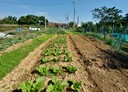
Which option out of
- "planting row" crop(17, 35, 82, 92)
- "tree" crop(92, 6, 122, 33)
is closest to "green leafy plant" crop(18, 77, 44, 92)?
"planting row" crop(17, 35, 82, 92)

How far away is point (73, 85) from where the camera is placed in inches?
190

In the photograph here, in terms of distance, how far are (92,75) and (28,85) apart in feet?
8.04

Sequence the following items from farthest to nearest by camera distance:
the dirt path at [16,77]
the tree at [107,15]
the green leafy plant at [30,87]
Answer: the tree at [107,15] < the dirt path at [16,77] < the green leafy plant at [30,87]

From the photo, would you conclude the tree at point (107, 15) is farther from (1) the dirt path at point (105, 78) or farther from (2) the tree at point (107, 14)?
(1) the dirt path at point (105, 78)

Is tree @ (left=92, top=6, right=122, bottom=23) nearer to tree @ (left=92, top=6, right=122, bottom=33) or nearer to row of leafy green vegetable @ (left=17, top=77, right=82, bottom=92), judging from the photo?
tree @ (left=92, top=6, right=122, bottom=33)

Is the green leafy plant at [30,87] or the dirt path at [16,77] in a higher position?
the green leafy plant at [30,87]

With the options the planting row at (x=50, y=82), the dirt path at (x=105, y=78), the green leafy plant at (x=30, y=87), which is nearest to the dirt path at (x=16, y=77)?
the planting row at (x=50, y=82)

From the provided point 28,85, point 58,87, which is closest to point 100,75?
point 58,87

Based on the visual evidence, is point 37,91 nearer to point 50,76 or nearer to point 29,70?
point 50,76

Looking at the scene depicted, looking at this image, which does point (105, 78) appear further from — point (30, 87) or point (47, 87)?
point (30, 87)

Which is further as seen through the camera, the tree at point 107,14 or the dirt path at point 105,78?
the tree at point 107,14

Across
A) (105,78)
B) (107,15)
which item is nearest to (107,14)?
(107,15)

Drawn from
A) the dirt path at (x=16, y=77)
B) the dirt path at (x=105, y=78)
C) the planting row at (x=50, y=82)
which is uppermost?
the planting row at (x=50, y=82)

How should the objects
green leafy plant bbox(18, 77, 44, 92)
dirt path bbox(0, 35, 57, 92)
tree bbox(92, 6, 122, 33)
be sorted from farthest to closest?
tree bbox(92, 6, 122, 33) → dirt path bbox(0, 35, 57, 92) → green leafy plant bbox(18, 77, 44, 92)
